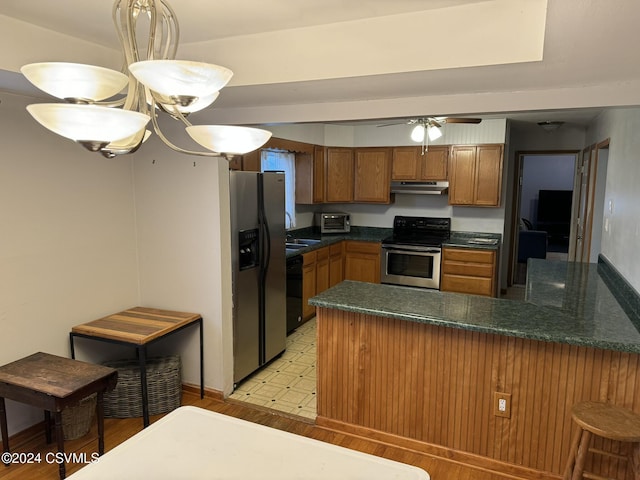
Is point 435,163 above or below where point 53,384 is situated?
above

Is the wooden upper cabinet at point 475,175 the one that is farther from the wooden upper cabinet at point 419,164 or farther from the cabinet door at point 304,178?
the cabinet door at point 304,178

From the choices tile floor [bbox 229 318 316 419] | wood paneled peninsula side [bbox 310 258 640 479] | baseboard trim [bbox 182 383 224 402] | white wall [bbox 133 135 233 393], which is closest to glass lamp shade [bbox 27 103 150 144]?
wood paneled peninsula side [bbox 310 258 640 479]

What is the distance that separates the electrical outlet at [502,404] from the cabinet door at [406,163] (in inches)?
138

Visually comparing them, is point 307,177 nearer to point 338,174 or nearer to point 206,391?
point 338,174

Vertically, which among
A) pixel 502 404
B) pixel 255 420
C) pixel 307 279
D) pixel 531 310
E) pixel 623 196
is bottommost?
pixel 255 420

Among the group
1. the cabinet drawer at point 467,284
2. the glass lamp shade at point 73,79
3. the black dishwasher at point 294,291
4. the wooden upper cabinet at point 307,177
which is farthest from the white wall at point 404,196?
the glass lamp shade at point 73,79

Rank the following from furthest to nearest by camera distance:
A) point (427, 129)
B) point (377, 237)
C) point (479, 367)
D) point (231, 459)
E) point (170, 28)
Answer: point (377, 237) → point (427, 129) → point (479, 367) → point (231, 459) → point (170, 28)

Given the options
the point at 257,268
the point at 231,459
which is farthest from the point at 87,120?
the point at 257,268

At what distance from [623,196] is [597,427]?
5.65 feet

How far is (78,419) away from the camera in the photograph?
282 cm

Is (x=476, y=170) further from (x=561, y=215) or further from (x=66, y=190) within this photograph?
(x=561, y=215)

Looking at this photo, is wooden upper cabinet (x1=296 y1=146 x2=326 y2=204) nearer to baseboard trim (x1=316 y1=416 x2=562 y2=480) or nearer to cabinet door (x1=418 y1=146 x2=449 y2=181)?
cabinet door (x1=418 y1=146 x2=449 y2=181)

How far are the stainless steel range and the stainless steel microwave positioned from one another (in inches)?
24.8

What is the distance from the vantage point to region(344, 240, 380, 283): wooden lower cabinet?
555 centimetres
